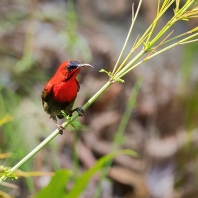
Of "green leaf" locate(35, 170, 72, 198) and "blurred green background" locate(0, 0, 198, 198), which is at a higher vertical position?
"blurred green background" locate(0, 0, 198, 198)

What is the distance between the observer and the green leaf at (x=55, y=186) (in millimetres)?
1205

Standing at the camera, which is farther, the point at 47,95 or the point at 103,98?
the point at 103,98

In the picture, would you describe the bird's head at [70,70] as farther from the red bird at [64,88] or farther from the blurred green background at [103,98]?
the blurred green background at [103,98]

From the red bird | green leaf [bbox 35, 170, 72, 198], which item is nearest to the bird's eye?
the red bird

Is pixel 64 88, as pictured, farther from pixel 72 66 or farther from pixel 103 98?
pixel 103 98

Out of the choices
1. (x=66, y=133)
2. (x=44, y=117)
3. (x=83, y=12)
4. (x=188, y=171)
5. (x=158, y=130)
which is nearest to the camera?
(x=44, y=117)

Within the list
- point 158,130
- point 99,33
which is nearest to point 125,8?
point 99,33

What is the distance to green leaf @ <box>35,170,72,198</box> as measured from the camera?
1.21m

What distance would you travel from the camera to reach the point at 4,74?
2.60 metres

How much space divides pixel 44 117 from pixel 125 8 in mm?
2123

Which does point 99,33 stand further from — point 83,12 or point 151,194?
point 151,194

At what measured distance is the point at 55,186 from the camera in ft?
4.03

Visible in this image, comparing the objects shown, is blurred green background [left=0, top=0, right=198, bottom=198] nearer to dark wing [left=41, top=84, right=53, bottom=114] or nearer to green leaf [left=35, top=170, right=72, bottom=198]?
green leaf [left=35, top=170, right=72, bottom=198]

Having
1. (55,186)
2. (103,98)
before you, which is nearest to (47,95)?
(55,186)
